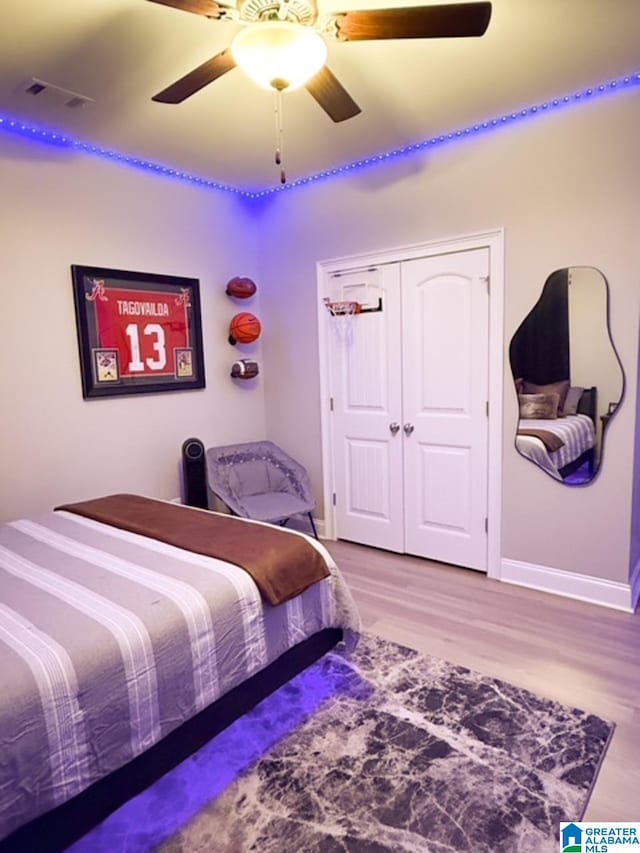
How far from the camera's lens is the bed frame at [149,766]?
4.23 ft

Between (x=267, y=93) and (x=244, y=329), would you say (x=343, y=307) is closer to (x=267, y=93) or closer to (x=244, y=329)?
(x=244, y=329)

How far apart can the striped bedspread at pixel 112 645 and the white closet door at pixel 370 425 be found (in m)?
1.71

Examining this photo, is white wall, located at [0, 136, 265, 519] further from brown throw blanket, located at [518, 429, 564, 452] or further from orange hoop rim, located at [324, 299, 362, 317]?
brown throw blanket, located at [518, 429, 564, 452]

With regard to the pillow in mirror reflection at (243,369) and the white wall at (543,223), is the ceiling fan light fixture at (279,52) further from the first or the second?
the pillow in mirror reflection at (243,369)

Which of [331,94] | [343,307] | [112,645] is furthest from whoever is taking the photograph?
[343,307]

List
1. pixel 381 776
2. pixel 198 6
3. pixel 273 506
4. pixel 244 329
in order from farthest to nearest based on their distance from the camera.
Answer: pixel 244 329, pixel 273 506, pixel 381 776, pixel 198 6

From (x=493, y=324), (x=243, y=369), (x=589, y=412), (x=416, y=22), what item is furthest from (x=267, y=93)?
(x=589, y=412)

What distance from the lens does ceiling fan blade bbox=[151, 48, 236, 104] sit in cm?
187

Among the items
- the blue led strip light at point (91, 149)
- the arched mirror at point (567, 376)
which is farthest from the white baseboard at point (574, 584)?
the blue led strip light at point (91, 149)

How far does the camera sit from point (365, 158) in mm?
3496

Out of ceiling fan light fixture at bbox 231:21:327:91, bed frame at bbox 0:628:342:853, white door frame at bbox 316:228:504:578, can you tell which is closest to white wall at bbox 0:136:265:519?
white door frame at bbox 316:228:504:578

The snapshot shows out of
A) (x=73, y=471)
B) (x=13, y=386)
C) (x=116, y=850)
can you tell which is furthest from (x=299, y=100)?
(x=116, y=850)

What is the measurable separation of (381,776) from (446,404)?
2.25 meters

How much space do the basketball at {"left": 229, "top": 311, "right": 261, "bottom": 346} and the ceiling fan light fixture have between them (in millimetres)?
2287
